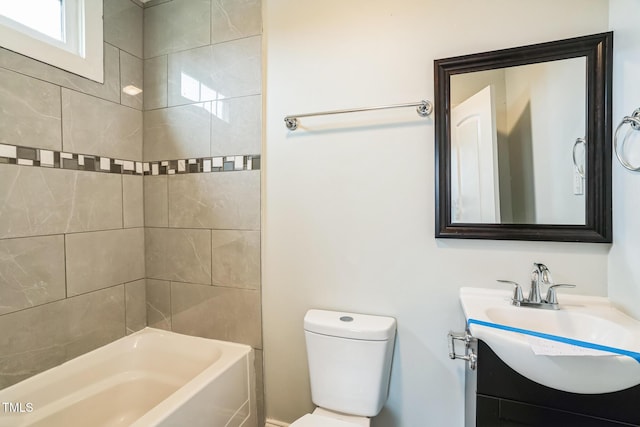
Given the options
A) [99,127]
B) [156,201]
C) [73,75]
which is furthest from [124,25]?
[156,201]

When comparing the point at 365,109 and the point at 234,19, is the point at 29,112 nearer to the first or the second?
the point at 234,19

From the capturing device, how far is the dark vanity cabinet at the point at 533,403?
2.88ft

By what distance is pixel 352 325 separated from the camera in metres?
1.30

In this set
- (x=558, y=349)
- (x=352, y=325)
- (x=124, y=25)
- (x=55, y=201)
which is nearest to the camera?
(x=558, y=349)

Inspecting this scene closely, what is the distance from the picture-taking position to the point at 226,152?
1.64 metres

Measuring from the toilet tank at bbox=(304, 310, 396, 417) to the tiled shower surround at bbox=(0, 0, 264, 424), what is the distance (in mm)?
435

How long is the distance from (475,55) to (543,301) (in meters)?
1.04

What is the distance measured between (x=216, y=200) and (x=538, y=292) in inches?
62.5

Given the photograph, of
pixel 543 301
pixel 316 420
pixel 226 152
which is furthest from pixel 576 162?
pixel 226 152

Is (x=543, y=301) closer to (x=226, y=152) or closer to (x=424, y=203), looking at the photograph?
(x=424, y=203)

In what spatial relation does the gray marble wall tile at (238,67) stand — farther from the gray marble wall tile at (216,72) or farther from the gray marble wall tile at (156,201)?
the gray marble wall tile at (156,201)

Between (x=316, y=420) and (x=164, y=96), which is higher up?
(x=164, y=96)

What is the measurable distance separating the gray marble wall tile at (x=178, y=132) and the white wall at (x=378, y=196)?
0.41 metres

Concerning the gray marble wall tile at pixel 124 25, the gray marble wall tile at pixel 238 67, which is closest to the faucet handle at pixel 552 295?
the gray marble wall tile at pixel 238 67
